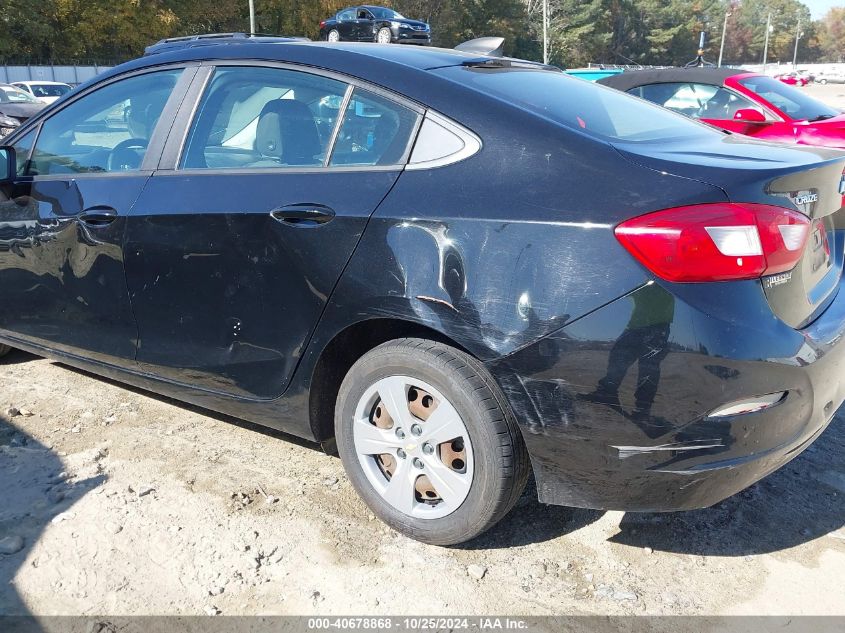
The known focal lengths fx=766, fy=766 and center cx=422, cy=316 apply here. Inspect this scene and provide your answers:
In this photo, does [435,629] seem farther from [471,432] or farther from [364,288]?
[364,288]

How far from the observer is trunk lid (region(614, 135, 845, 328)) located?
2211mm

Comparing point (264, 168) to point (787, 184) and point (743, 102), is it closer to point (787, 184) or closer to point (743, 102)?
point (787, 184)

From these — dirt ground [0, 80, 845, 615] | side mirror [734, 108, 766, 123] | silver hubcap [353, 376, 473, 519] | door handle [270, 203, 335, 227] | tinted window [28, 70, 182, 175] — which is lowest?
dirt ground [0, 80, 845, 615]

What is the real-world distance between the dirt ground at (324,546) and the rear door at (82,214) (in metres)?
0.56

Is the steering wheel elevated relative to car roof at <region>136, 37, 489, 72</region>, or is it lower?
lower

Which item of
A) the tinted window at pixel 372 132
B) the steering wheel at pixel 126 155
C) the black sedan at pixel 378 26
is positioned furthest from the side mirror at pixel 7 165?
the black sedan at pixel 378 26

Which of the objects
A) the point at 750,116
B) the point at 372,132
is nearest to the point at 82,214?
the point at 372,132

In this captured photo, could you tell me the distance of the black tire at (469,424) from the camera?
2373 millimetres

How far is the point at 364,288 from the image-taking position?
252 centimetres

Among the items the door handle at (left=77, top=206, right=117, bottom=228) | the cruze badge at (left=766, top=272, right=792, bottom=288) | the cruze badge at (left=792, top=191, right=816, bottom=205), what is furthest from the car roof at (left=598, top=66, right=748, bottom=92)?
the cruze badge at (left=766, top=272, right=792, bottom=288)

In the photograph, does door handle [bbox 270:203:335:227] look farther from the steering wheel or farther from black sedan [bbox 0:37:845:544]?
the steering wheel

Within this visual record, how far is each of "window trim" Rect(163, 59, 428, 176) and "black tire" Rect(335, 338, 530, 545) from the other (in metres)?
0.64

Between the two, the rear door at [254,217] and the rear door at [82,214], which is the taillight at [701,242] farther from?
the rear door at [82,214]

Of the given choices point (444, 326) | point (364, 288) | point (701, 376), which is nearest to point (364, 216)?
point (364, 288)
